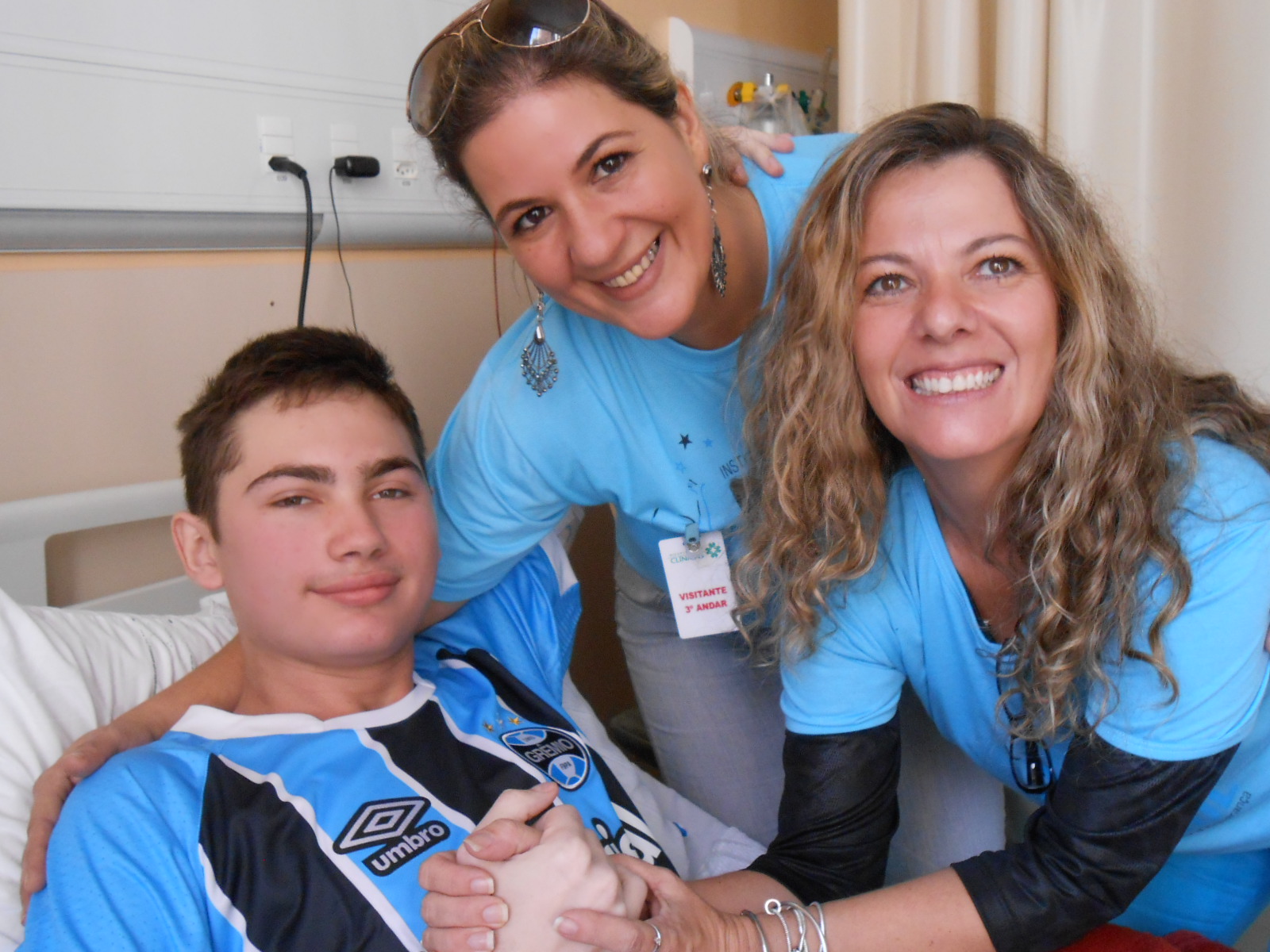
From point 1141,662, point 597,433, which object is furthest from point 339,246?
point 1141,662

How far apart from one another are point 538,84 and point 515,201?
0.13 m

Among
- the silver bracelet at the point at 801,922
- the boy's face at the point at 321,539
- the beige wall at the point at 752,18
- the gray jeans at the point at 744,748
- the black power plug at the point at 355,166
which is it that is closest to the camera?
the silver bracelet at the point at 801,922

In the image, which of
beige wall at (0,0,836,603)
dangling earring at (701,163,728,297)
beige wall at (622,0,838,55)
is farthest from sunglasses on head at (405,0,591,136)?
beige wall at (622,0,838,55)

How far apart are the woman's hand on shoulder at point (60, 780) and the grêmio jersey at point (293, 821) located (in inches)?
1.0

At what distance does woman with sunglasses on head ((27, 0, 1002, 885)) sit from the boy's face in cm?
14

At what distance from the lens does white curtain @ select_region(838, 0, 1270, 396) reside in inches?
69.0

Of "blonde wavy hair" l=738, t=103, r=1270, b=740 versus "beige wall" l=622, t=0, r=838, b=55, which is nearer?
"blonde wavy hair" l=738, t=103, r=1270, b=740

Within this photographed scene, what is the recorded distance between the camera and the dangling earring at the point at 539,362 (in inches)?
54.1

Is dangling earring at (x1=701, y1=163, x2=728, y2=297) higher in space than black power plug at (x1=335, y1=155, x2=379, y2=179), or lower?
lower

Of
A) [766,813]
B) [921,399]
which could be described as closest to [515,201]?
[921,399]

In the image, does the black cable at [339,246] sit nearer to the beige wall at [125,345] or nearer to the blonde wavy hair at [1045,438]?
the beige wall at [125,345]

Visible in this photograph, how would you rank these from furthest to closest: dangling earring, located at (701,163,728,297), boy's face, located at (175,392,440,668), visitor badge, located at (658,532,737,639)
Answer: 1. visitor badge, located at (658,532,737,639)
2. dangling earring, located at (701,163,728,297)
3. boy's face, located at (175,392,440,668)

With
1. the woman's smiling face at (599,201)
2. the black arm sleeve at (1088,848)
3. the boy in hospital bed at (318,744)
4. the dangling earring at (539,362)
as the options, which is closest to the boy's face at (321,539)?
the boy in hospital bed at (318,744)

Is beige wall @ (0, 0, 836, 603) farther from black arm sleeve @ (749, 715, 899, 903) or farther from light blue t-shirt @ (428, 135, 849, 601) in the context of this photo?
black arm sleeve @ (749, 715, 899, 903)
